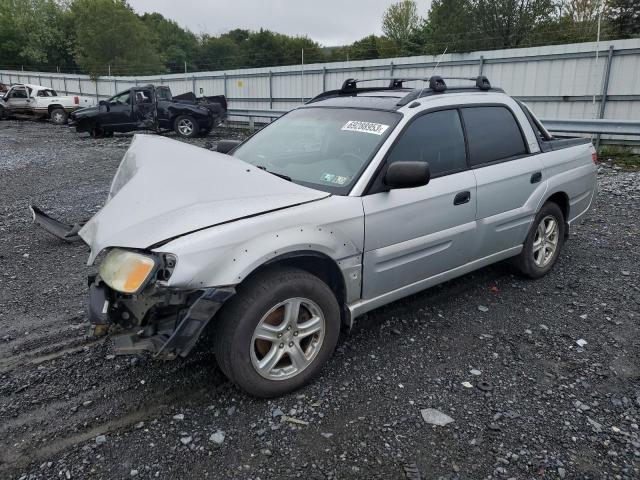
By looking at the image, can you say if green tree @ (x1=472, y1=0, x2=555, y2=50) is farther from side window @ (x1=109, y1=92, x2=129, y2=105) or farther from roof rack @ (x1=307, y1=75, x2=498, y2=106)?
roof rack @ (x1=307, y1=75, x2=498, y2=106)

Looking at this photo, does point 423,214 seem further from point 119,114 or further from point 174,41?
point 174,41

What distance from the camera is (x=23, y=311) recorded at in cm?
413

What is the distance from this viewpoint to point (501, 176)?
13.3 feet

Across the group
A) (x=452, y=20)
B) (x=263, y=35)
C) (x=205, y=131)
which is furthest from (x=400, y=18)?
(x=205, y=131)

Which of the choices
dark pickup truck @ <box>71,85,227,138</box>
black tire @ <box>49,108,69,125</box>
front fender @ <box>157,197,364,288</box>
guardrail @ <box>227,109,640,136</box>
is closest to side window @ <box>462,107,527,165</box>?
front fender @ <box>157,197,364,288</box>

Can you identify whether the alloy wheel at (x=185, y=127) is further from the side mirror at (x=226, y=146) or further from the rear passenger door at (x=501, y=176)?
the rear passenger door at (x=501, y=176)

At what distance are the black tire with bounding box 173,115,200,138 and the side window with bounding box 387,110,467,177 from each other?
14453 mm

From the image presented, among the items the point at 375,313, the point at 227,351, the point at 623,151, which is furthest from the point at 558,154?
the point at 623,151

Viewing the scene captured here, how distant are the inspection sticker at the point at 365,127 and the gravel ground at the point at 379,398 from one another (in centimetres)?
146

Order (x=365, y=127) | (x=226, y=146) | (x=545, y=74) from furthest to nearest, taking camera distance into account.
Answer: (x=545, y=74)
(x=226, y=146)
(x=365, y=127)

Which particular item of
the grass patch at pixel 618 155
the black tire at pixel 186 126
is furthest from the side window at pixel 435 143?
the black tire at pixel 186 126

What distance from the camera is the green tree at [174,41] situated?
67438 mm

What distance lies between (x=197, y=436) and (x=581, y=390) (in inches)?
90.2

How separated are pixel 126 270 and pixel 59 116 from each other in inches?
948
